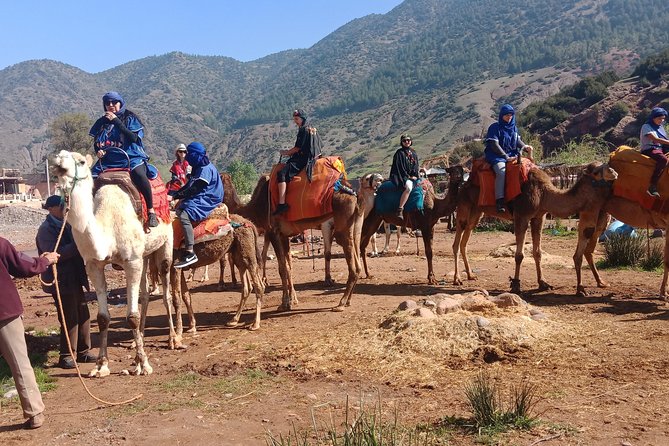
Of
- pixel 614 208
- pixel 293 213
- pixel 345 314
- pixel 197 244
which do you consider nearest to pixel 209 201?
pixel 197 244

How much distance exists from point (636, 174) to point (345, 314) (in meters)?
5.51

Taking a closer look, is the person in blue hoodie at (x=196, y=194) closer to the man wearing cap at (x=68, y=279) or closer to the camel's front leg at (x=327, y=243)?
the man wearing cap at (x=68, y=279)

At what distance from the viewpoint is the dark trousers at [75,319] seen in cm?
761

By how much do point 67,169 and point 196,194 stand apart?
2.85 m

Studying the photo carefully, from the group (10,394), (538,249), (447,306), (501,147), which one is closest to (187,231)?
(10,394)

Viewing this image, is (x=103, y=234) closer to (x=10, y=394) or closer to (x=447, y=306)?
(x=10, y=394)

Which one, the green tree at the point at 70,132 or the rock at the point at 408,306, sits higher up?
the green tree at the point at 70,132

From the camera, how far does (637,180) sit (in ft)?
33.6

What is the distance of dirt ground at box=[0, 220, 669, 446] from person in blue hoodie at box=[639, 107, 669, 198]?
78.4 inches

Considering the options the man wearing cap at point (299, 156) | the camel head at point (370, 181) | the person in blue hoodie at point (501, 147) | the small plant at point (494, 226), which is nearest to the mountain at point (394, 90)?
the small plant at point (494, 226)

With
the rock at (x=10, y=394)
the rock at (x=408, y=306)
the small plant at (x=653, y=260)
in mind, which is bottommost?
the rock at (x=10, y=394)

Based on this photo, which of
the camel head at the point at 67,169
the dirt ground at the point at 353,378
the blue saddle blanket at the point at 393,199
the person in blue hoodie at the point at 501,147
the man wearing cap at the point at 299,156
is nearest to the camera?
the dirt ground at the point at 353,378

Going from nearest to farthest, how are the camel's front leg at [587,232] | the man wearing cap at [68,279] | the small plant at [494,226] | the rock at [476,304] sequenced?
the man wearing cap at [68,279]
the rock at [476,304]
the camel's front leg at [587,232]
the small plant at [494,226]

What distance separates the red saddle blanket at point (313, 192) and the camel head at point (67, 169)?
4.21m
